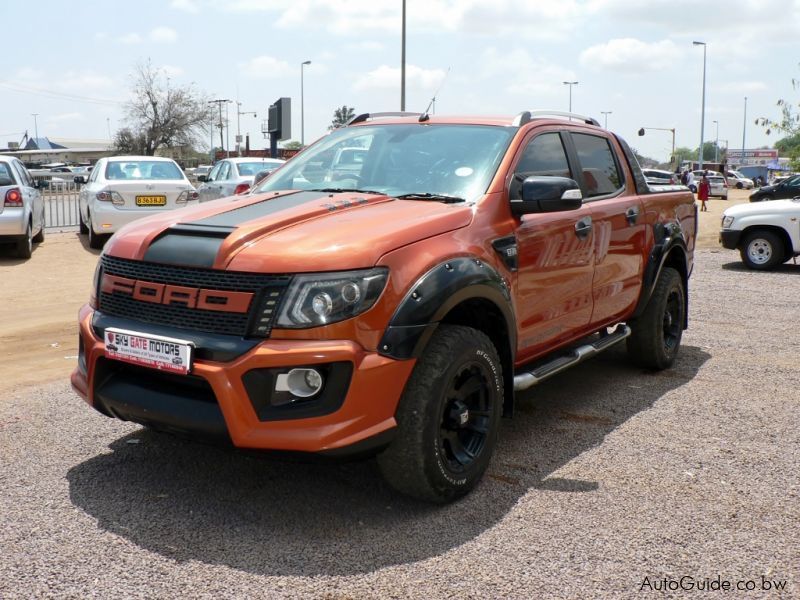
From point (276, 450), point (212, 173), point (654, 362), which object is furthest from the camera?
point (212, 173)

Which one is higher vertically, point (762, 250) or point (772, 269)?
point (762, 250)

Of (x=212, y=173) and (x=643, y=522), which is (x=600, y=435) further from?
(x=212, y=173)

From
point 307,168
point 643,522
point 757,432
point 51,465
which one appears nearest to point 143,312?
point 51,465

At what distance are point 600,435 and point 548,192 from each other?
61.3 inches

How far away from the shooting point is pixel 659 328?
6.24m

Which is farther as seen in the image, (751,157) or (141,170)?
(751,157)

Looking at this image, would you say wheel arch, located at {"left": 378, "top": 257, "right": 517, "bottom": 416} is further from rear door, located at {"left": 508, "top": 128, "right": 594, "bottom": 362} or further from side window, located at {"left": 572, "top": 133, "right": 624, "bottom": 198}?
side window, located at {"left": 572, "top": 133, "right": 624, "bottom": 198}

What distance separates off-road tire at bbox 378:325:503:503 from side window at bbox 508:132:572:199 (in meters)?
0.98

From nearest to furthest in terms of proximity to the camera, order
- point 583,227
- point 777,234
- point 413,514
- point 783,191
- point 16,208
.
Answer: point 413,514, point 583,227, point 16,208, point 777,234, point 783,191

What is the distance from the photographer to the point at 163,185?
1388 cm

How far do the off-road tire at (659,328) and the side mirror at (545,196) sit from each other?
2.16m

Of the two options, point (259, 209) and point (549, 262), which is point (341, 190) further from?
point (549, 262)

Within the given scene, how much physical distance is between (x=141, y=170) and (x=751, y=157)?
104 metres

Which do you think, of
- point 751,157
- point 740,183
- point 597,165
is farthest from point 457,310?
point 751,157
